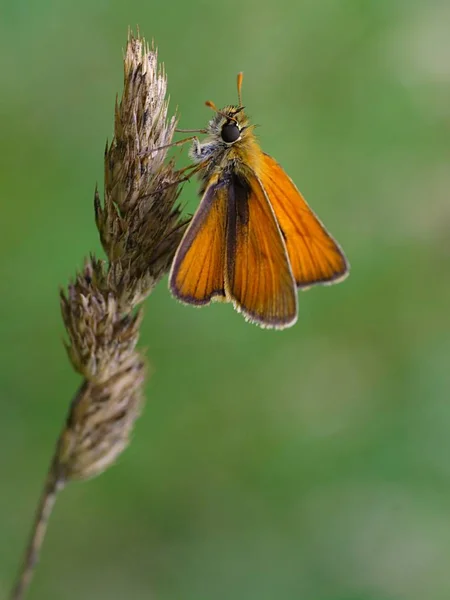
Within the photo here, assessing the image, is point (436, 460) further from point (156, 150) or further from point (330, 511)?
point (156, 150)

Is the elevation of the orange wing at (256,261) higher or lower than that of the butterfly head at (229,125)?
lower

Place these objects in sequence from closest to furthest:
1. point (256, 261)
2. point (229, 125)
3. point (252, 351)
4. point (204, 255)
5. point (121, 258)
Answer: point (121, 258) → point (204, 255) → point (256, 261) → point (229, 125) → point (252, 351)

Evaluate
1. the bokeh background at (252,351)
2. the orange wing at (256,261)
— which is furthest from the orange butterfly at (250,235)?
the bokeh background at (252,351)

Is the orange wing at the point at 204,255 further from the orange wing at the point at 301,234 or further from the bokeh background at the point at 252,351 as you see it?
the bokeh background at the point at 252,351

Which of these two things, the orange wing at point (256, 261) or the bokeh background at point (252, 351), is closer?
the orange wing at point (256, 261)

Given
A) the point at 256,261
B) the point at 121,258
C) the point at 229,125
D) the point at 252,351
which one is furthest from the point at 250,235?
the point at 252,351

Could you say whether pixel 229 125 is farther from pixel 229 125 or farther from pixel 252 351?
pixel 252 351
